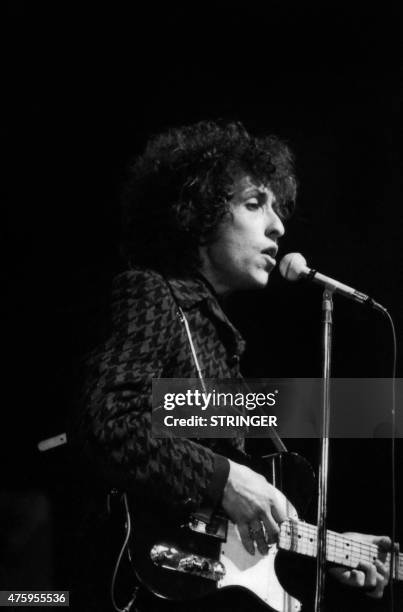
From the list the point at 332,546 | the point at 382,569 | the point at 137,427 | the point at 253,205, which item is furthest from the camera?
the point at 253,205

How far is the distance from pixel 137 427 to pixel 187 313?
16.2 inches

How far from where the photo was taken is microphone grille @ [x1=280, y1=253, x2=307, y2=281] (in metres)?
1.86

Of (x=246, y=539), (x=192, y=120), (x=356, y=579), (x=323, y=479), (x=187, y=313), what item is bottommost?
(x=356, y=579)

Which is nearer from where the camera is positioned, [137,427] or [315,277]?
[137,427]

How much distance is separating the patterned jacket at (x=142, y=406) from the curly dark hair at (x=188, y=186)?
0.38 metres

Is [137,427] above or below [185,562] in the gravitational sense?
above

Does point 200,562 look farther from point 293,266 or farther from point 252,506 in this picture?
point 293,266

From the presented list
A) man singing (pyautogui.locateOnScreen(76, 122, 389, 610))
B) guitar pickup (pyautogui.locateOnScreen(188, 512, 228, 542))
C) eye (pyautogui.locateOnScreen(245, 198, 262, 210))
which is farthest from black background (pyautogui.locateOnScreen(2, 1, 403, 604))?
guitar pickup (pyautogui.locateOnScreen(188, 512, 228, 542))

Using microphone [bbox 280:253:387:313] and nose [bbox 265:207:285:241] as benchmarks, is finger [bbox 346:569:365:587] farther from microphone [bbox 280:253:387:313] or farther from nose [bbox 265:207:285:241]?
nose [bbox 265:207:285:241]

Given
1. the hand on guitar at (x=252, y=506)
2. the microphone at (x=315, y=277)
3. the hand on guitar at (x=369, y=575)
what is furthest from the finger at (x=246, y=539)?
the microphone at (x=315, y=277)

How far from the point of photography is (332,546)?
1.95 m

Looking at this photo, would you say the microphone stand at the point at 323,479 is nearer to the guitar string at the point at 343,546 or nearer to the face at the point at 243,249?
the guitar string at the point at 343,546

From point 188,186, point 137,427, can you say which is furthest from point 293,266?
point 137,427

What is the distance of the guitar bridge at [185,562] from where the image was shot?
5.08 feet
